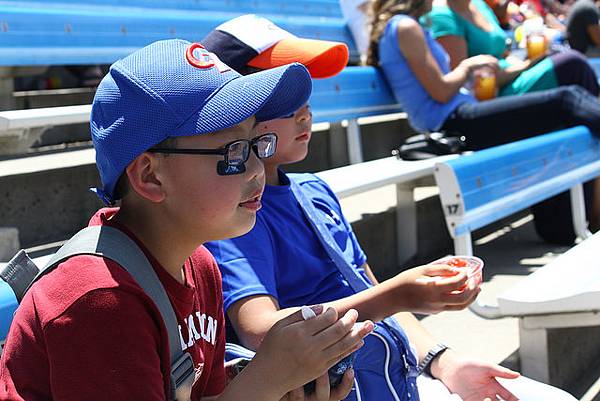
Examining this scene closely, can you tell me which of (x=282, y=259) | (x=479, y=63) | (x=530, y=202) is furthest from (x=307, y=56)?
(x=479, y=63)

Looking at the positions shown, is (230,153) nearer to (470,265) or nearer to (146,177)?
(146,177)

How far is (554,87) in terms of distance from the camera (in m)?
4.62

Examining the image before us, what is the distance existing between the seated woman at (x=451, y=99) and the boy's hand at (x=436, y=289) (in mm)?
2568

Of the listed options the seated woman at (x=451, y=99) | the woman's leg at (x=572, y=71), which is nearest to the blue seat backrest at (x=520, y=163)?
the seated woman at (x=451, y=99)

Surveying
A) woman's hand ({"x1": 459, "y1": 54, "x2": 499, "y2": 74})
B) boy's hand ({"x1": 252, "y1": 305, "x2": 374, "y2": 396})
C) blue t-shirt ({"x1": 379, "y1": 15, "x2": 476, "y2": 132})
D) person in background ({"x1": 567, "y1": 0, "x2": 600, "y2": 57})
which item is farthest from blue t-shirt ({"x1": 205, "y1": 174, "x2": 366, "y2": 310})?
person in background ({"x1": 567, "y1": 0, "x2": 600, "y2": 57})

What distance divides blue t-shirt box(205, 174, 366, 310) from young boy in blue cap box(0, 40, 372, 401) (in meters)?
0.24

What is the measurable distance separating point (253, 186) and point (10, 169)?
7.40 ft

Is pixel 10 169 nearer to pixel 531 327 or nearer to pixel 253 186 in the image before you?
pixel 531 327

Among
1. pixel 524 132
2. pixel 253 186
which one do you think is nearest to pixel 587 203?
pixel 524 132

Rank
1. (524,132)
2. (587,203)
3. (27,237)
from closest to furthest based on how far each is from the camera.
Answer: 1. (27,237)
2. (524,132)
3. (587,203)

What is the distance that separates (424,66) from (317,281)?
7.83ft

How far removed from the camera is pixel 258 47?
1.94 metres

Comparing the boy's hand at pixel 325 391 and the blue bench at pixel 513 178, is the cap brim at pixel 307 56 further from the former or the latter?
the blue bench at pixel 513 178

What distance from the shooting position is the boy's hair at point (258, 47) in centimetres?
193
